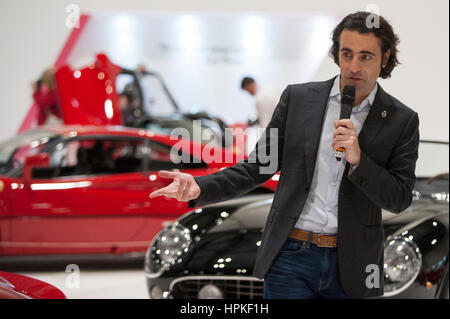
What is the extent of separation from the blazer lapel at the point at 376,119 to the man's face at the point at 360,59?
0.21 ft

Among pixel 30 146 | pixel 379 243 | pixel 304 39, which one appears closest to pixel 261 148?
pixel 379 243

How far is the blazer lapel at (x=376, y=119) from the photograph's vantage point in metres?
2.10

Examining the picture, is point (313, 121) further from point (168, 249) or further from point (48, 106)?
point (48, 106)

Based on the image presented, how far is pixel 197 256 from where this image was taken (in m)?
3.53

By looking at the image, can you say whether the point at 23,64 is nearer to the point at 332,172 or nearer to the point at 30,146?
the point at 30,146

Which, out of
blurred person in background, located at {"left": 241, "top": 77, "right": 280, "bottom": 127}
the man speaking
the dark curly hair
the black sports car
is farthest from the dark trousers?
the black sports car

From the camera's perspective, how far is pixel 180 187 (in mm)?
2057

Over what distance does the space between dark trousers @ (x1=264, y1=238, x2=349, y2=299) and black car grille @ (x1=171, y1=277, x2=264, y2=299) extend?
1126mm

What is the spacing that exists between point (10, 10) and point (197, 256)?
3398 mm

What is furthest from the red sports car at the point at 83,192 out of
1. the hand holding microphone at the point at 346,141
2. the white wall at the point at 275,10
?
the hand holding microphone at the point at 346,141

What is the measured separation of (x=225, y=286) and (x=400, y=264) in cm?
86

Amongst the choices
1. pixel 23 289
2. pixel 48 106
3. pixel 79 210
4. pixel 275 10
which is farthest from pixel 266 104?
pixel 275 10

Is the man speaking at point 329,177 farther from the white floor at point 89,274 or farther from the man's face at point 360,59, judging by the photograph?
the white floor at point 89,274

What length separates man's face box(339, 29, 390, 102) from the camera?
6.86 ft
